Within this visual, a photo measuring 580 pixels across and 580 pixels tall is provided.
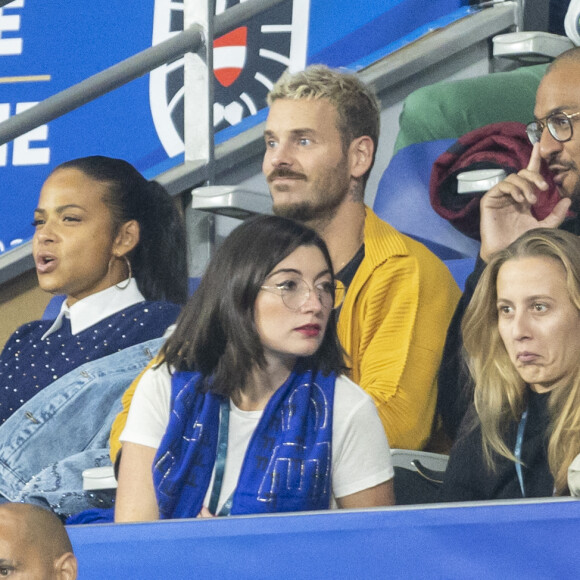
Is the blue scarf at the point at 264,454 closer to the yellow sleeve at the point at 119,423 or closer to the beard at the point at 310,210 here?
the yellow sleeve at the point at 119,423

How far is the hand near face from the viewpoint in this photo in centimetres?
186

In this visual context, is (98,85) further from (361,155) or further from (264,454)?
(264,454)

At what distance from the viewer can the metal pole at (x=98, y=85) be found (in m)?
2.26

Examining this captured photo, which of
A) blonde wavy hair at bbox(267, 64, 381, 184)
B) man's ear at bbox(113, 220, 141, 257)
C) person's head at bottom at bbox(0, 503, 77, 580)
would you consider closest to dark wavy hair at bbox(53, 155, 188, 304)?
man's ear at bbox(113, 220, 141, 257)

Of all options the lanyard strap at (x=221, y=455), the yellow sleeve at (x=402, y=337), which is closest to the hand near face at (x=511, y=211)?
the yellow sleeve at (x=402, y=337)

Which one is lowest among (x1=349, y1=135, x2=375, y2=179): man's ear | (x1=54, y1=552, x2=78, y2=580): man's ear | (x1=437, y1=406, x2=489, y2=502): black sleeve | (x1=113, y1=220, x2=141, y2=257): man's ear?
(x1=54, y1=552, x2=78, y2=580): man's ear

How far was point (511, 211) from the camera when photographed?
74.4 inches

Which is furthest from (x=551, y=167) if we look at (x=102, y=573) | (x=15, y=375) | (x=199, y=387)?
(x=102, y=573)

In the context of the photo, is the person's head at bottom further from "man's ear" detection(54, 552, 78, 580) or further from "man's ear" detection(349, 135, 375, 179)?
"man's ear" detection(349, 135, 375, 179)

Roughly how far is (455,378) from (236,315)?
363 millimetres

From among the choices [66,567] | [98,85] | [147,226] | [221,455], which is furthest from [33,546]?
[98,85]

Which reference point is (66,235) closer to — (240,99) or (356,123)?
(356,123)

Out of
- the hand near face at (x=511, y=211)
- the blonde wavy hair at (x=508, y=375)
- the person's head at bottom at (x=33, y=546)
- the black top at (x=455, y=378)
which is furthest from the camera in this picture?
the hand near face at (x=511, y=211)

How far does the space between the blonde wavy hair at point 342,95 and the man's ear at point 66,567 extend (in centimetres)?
114
